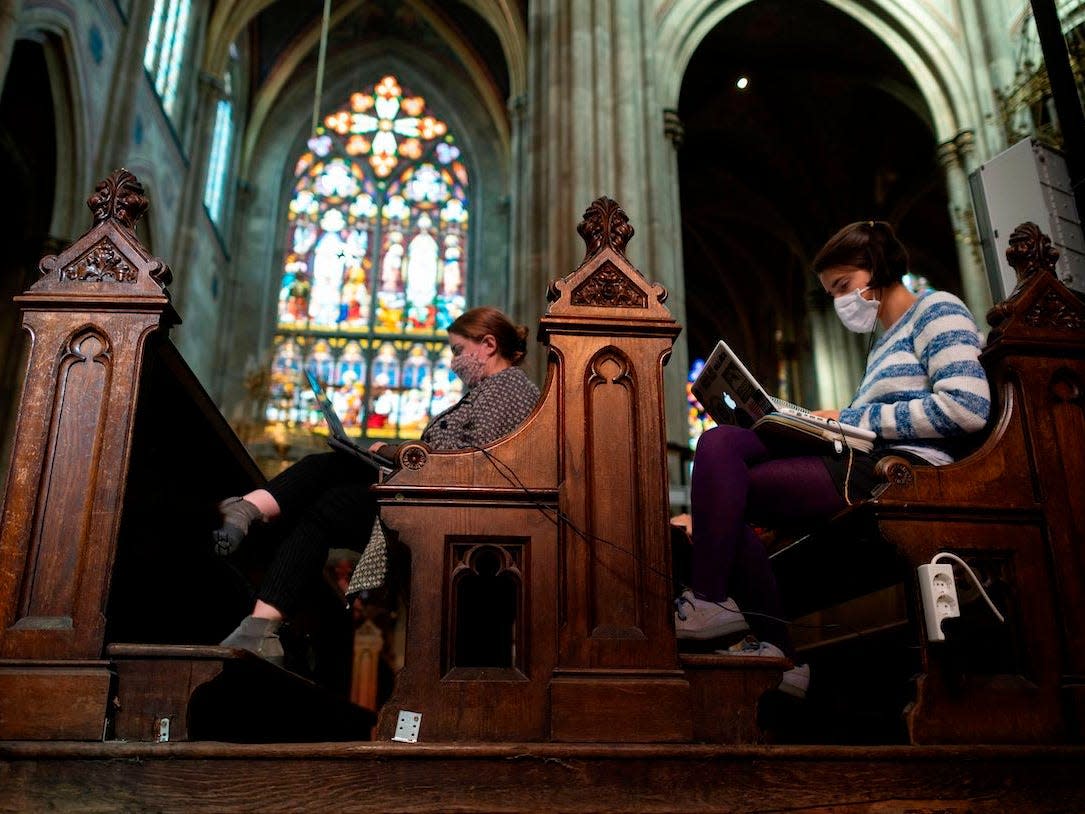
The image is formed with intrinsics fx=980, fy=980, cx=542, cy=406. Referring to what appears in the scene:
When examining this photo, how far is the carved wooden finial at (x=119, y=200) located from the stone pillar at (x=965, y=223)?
8595mm

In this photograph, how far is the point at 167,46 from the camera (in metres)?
12.6

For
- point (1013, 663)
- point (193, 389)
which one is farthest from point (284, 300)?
point (1013, 663)

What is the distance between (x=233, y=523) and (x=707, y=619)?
1248 mm

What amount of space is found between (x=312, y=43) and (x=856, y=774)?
17349 mm

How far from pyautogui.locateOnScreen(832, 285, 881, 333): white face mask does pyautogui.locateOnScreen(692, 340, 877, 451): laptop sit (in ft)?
1.12

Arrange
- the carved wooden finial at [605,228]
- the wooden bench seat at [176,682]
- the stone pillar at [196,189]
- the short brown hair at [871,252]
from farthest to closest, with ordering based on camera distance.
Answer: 1. the stone pillar at [196,189]
2. the short brown hair at [871,252]
3. the carved wooden finial at [605,228]
4. the wooden bench seat at [176,682]

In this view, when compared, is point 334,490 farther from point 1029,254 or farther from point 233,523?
point 1029,254

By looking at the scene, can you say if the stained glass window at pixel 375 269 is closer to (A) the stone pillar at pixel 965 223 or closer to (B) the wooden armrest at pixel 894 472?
(A) the stone pillar at pixel 965 223

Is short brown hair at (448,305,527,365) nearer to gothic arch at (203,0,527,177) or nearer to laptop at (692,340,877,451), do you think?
laptop at (692,340,877,451)

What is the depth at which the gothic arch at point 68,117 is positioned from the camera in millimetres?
9062

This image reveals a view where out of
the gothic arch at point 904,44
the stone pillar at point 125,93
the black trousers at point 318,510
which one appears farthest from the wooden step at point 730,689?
the stone pillar at point 125,93

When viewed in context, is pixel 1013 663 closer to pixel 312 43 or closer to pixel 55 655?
pixel 55 655

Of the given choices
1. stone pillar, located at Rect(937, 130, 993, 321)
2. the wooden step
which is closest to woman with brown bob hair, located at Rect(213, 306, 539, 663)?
the wooden step

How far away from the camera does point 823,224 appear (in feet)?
52.3
